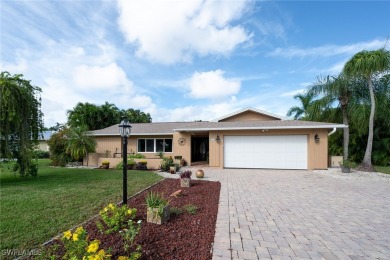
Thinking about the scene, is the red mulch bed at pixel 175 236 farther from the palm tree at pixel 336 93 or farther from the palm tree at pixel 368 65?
the palm tree at pixel 336 93

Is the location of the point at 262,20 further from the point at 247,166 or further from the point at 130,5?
the point at 247,166

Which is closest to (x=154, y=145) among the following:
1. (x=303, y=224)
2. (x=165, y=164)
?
(x=165, y=164)

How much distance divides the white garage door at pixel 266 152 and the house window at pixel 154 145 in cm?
530

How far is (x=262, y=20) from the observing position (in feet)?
35.2

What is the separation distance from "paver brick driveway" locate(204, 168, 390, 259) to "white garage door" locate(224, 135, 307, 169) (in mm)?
5333

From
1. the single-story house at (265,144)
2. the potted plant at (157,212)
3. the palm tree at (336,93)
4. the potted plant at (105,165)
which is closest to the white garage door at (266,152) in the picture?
the single-story house at (265,144)

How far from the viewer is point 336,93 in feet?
48.3

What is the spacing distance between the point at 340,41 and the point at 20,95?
52.9 ft

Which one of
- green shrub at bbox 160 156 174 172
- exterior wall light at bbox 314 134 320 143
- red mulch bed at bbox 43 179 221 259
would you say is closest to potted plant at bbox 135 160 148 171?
green shrub at bbox 160 156 174 172

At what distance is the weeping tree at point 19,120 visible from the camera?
824 centimetres

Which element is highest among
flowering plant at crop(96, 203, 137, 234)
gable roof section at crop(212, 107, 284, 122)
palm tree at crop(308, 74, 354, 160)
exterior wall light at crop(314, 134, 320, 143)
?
palm tree at crop(308, 74, 354, 160)

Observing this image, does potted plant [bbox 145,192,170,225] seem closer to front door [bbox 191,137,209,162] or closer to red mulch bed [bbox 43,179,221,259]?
red mulch bed [bbox 43,179,221,259]

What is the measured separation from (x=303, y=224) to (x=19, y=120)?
10.5 metres

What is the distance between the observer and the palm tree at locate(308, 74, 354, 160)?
1438cm
